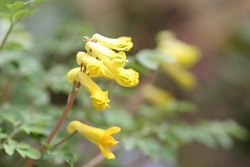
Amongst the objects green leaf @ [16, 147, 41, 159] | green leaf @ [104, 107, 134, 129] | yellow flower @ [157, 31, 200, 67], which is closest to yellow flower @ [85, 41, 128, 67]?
green leaf @ [16, 147, 41, 159]

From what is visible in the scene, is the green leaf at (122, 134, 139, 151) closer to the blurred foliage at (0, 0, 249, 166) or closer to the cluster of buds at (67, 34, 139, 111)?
the blurred foliage at (0, 0, 249, 166)

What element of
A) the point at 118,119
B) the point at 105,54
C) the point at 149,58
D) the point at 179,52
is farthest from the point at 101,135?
the point at 179,52

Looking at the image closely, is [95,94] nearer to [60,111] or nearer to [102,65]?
[102,65]

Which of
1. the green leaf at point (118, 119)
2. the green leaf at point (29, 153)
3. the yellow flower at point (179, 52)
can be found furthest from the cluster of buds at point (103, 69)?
the yellow flower at point (179, 52)

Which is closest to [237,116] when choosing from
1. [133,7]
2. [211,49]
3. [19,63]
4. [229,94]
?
[229,94]

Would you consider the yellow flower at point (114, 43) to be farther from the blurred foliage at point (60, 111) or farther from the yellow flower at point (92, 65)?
the blurred foliage at point (60, 111)

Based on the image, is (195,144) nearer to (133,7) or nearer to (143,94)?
(143,94)
